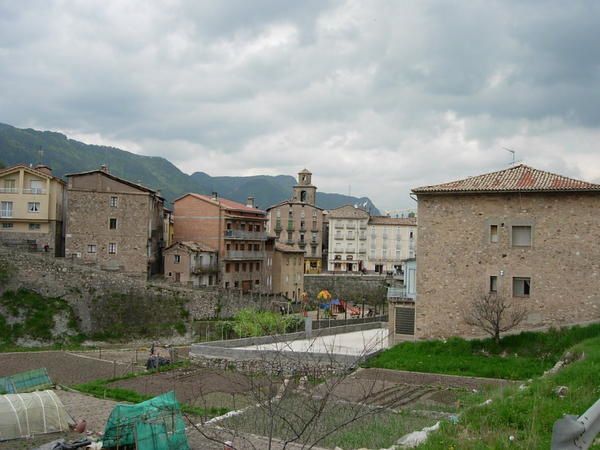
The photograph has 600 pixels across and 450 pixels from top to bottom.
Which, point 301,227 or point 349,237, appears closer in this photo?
point 349,237

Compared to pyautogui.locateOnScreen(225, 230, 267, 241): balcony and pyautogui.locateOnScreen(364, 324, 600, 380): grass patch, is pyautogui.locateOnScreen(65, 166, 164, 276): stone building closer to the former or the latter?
pyautogui.locateOnScreen(225, 230, 267, 241): balcony

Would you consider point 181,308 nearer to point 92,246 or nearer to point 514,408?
point 92,246

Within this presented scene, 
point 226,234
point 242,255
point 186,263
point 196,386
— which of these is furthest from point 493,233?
point 242,255

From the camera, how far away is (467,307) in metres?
26.4

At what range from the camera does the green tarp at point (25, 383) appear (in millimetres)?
21611

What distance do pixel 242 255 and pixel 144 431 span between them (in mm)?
40705

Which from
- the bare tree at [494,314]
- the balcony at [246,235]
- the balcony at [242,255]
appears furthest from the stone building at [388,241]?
the bare tree at [494,314]

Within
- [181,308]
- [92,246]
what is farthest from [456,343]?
[92,246]

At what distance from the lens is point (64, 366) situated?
29.0 metres

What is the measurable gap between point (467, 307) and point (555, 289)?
359 centimetres

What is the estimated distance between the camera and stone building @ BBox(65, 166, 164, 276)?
Result: 45.9m

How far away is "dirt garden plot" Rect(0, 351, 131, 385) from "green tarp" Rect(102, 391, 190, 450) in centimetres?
1079

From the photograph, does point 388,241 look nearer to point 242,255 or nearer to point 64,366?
point 242,255

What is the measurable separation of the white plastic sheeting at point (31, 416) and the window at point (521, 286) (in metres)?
17.9
